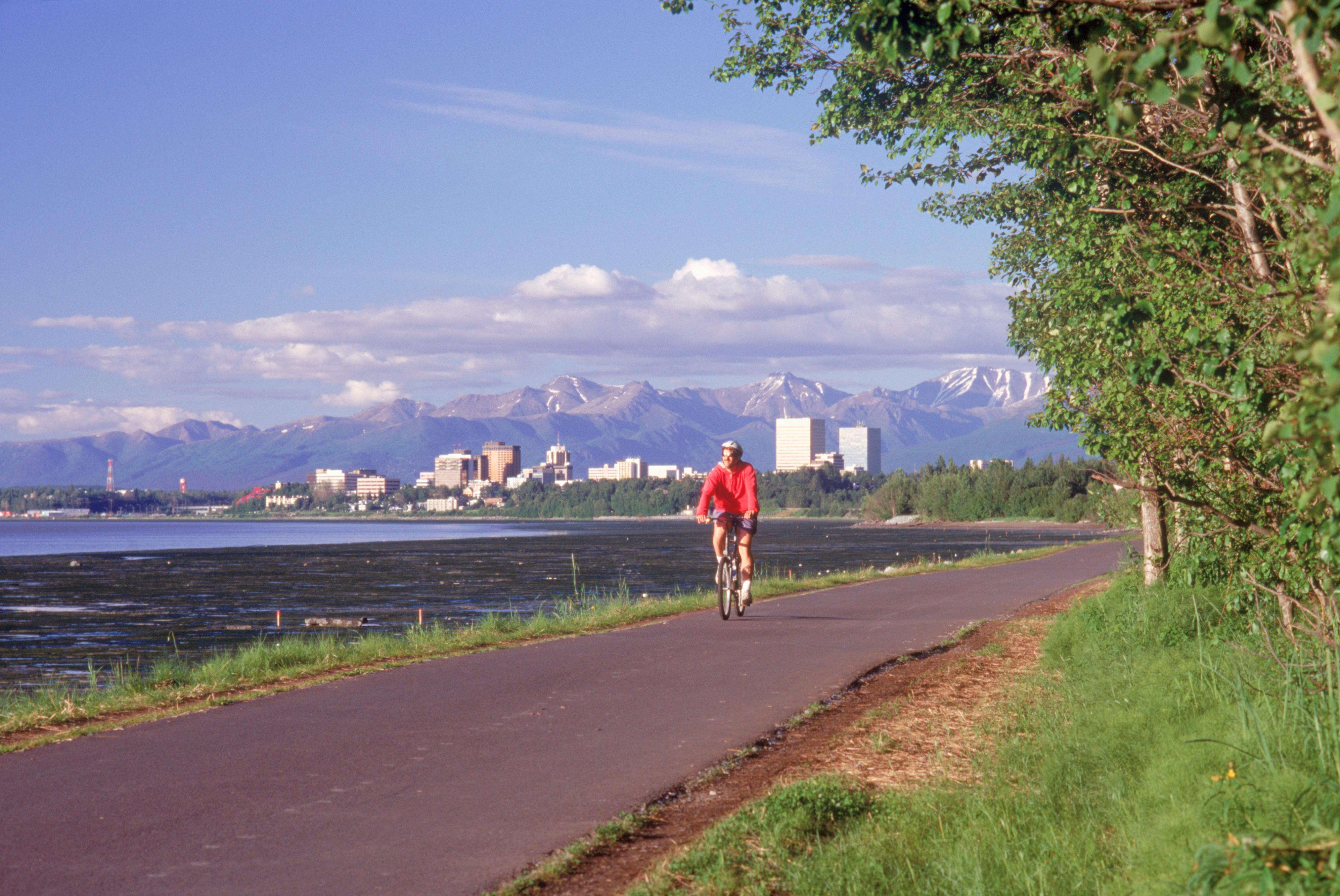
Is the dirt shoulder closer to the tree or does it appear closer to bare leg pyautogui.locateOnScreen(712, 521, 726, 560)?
the tree

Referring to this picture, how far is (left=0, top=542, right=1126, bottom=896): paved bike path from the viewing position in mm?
4871

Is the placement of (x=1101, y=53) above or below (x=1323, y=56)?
below

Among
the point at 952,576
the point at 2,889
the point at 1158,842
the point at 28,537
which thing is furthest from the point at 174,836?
the point at 28,537

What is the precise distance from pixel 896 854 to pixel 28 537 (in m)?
175

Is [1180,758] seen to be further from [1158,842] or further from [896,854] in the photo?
[896,854]

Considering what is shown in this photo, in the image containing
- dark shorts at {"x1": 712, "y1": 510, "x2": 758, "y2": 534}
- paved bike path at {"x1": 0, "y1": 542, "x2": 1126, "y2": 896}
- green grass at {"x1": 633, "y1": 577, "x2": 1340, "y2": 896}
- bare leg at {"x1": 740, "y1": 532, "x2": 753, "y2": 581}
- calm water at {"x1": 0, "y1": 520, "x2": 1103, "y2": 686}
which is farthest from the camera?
calm water at {"x1": 0, "y1": 520, "x2": 1103, "y2": 686}

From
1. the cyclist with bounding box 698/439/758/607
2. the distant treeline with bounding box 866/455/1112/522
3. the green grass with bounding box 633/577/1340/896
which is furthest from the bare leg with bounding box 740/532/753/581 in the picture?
the distant treeline with bounding box 866/455/1112/522

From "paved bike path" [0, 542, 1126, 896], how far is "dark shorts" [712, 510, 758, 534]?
3.15m

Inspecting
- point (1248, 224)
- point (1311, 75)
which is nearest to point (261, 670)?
point (1248, 224)

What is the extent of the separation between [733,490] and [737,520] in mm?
392

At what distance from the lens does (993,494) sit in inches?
6811

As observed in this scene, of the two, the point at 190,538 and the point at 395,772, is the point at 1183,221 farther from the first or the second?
the point at 190,538

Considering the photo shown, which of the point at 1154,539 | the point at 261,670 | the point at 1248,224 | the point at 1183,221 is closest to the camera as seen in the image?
the point at 1248,224

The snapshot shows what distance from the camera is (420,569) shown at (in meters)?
64.9
